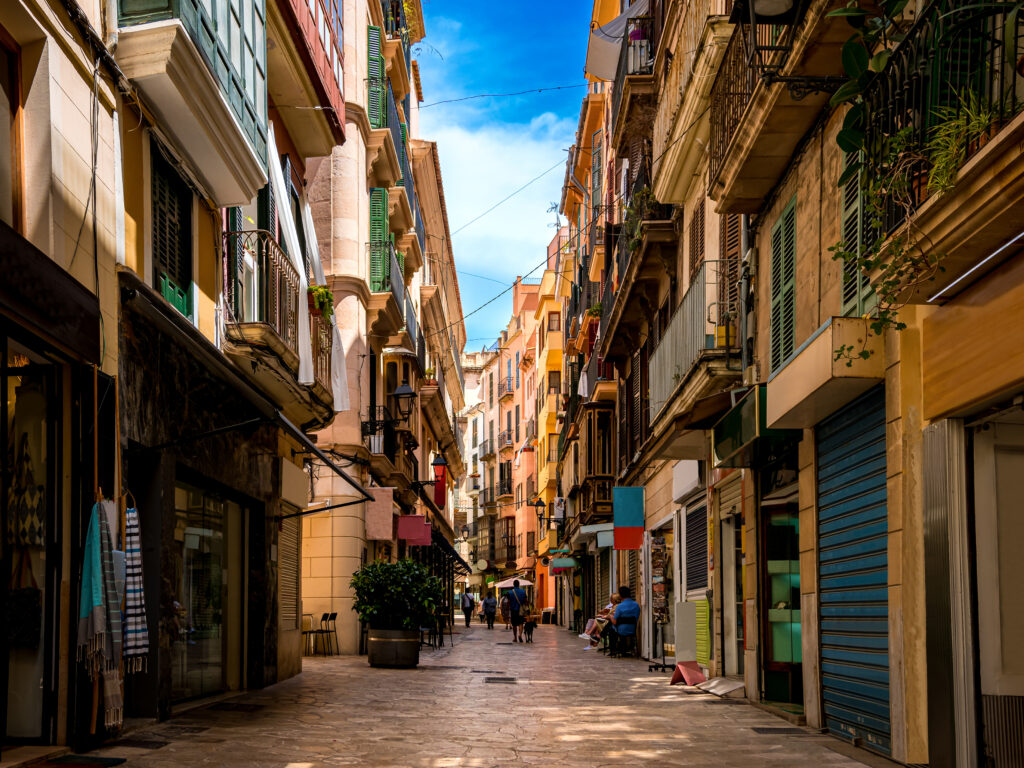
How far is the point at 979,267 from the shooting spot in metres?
7.14

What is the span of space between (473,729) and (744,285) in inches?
248

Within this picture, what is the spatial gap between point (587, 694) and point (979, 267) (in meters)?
9.45

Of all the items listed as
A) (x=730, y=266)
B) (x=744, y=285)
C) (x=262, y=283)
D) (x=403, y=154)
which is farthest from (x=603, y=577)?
(x=262, y=283)

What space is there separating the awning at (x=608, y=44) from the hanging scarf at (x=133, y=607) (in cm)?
1711

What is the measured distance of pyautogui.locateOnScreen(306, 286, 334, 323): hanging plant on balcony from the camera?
59.1ft

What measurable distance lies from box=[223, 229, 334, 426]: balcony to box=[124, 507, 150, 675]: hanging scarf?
3975mm

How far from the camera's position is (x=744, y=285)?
14.4 metres

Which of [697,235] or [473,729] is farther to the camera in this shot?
[697,235]

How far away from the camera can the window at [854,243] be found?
31.5 feet

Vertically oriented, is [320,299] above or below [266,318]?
above

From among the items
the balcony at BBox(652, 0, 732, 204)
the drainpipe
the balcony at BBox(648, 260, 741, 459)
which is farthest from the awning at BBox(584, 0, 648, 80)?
the drainpipe

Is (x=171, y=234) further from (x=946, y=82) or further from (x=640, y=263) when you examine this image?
(x=640, y=263)

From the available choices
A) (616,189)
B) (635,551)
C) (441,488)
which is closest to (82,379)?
(635,551)

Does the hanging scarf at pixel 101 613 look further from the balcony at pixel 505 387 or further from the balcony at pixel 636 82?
the balcony at pixel 505 387
